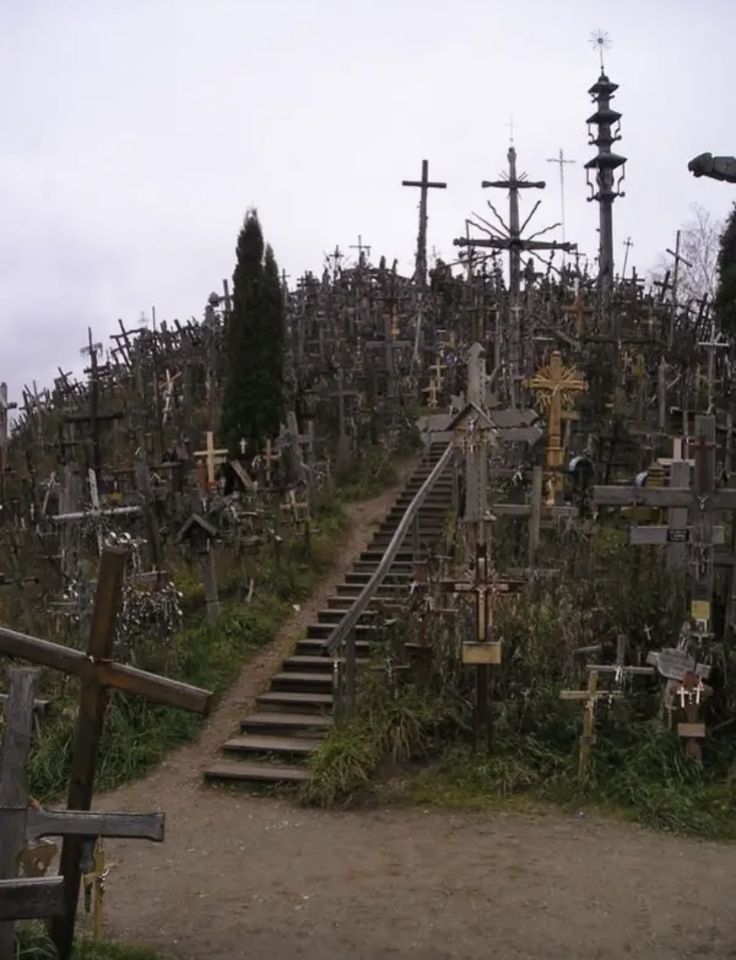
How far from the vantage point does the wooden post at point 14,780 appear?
4.52 m

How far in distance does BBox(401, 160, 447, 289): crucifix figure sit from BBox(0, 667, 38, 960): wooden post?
2458 cm

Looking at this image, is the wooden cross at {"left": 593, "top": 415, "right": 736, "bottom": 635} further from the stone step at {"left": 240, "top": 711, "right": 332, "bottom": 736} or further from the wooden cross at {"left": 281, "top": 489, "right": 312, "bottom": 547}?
the wooden cross at {"left": 281, "top": 489, "right": 312, "bottom": 547}

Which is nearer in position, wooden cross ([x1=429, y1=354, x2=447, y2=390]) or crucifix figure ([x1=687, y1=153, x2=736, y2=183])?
crucifix figure ([x1=687, y1=153, x2=736, y2=183])

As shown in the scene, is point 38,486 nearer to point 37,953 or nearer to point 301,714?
point 301,714

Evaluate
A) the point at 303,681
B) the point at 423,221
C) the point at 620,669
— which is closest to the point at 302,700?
the point at 303,681

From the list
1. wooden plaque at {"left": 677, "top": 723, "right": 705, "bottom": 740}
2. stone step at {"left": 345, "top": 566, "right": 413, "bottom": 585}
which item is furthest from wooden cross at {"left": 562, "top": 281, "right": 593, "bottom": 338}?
wooden plaque at {"left": 677, "top": 723, "right": 705, "bottom": 740}

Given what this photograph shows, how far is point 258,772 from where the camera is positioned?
9.26 m

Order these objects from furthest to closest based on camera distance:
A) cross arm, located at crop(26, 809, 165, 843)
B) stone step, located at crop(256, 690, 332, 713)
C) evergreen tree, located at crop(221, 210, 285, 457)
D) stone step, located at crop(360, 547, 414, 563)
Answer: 1. evergreen tree, located at crop(221, 210, 285, 457)
2. stone step, located at crop(360, 547, 414, 563)
3. stone step, located at crop(256, 690, 332, 713)
4. cross arm, located at crop(26, 809, 165, 843)

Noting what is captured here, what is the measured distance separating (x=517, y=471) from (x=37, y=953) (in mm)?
10672

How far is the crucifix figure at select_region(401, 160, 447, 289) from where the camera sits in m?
30.0

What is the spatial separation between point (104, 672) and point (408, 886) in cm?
316

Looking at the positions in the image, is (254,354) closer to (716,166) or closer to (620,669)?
(620,669)

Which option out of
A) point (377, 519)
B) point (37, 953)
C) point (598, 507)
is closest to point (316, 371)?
point (377, 519)

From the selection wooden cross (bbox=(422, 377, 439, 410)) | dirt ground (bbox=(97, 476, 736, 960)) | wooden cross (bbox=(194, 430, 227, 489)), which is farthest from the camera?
wooden cross (bbox=(422, 377, 439, 410))
